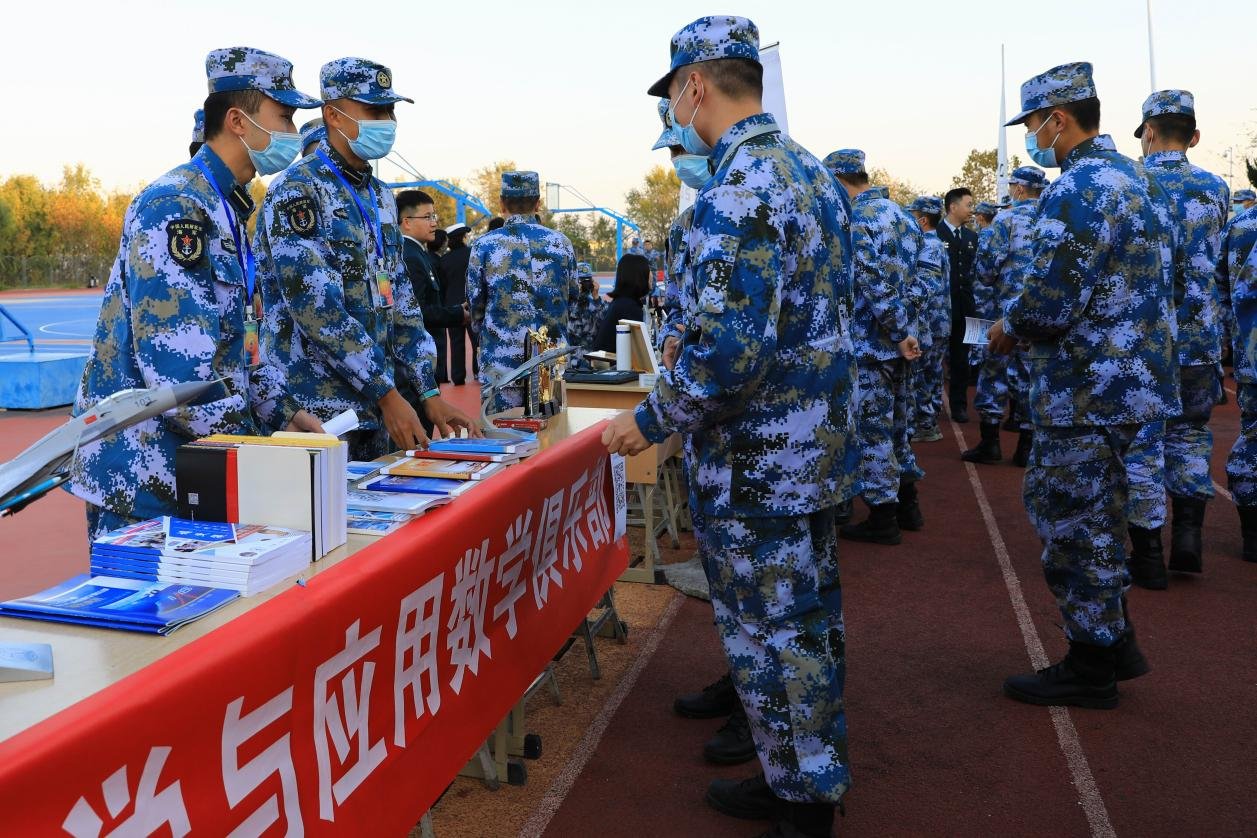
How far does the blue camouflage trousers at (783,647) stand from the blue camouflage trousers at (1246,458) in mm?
3736

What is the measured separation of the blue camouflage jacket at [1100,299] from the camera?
10.5ft

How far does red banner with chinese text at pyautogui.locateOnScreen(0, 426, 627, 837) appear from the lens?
130 cm

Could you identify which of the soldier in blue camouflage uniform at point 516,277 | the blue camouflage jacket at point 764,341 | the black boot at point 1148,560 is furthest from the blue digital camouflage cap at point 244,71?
the black boot at point 1148,560

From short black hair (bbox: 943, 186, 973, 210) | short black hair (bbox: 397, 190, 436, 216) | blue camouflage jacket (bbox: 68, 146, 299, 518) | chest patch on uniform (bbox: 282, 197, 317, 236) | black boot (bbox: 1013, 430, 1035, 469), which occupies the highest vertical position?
short black hair (bbox: 943, 186, 973, 210)

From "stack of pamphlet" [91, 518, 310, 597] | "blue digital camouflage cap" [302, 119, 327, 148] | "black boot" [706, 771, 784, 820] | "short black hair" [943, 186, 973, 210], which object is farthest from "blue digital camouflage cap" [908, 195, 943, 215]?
"stack of pamphlet" [91, 518, 310, 597]

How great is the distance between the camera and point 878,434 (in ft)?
18.1

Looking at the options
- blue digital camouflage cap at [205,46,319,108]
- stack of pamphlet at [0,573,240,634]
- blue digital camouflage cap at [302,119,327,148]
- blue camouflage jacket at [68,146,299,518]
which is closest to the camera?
stack of pamphlet at [0,573,240,634]

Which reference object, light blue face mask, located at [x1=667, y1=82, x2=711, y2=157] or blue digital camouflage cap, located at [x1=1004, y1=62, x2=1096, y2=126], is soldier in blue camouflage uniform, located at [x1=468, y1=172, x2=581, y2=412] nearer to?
blue digital camouflage cap, located at [x1=1004, y1=62, x2=1096, y2=126]

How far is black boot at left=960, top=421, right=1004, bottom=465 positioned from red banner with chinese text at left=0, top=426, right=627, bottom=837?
5.66 meters

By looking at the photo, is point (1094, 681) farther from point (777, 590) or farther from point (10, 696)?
point (10, 696)

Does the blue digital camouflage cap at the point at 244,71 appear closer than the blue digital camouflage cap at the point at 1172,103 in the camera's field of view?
Yes

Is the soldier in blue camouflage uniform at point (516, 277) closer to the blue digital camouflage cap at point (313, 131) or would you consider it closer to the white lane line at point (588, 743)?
the blue digital camouflage cap at point (313, 131)

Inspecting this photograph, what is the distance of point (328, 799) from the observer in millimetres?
1844

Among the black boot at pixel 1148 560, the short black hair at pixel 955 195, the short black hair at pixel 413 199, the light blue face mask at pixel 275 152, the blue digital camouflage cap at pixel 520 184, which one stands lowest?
the black boot at pixel 1148 560
